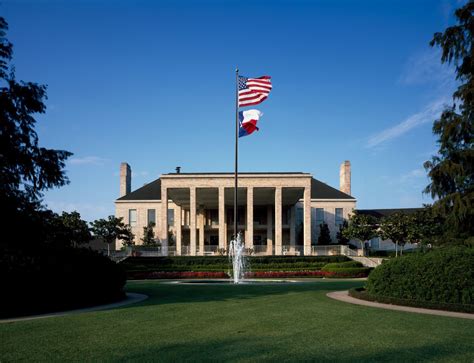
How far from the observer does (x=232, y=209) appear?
59.3m

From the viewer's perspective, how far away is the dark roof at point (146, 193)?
6241 cm

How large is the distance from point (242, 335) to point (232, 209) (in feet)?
166

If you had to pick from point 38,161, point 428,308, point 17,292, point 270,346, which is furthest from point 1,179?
point 428,308

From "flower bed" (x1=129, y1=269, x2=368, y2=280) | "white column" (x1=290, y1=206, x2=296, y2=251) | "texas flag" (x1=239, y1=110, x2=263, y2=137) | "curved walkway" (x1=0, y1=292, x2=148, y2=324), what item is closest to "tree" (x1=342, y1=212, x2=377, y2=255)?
"white column" (x1=290, y1=206, x2=296, y2=251)

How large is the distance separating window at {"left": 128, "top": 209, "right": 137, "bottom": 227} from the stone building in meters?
0.05

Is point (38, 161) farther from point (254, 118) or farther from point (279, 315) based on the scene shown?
point (254, 118)

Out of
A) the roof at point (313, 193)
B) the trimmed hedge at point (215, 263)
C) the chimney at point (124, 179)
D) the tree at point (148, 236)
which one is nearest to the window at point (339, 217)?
the roof at point (313, 193)

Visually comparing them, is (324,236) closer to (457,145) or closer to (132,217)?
(132,217)

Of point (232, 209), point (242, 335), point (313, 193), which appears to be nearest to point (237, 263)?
point (242, 335)

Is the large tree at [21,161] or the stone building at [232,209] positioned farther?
the stone building at [232,209]

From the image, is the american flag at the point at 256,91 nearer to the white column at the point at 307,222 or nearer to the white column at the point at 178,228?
the white column at the point at 307,222

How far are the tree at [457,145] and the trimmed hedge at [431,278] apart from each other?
17.2 ft

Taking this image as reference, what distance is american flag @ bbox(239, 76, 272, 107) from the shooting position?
28406mm

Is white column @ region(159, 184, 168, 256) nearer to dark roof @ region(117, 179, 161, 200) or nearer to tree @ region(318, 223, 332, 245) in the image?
dark roof @ region(117, 179, 161, 200)
